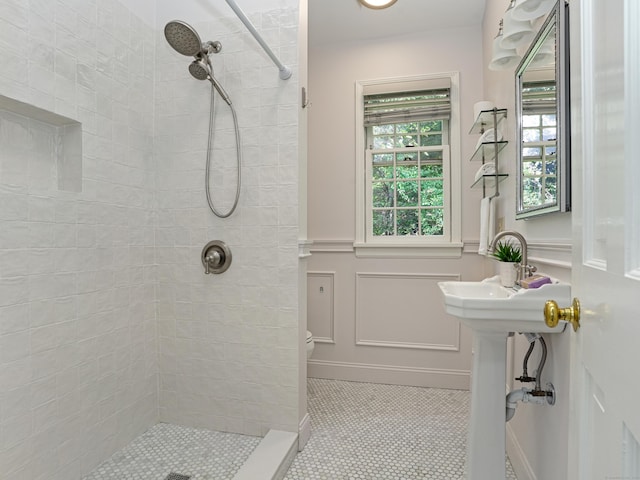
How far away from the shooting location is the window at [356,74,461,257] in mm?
2852

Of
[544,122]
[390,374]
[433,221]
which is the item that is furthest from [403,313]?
[544,122]

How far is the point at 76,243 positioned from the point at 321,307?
186cm

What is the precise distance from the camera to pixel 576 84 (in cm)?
69

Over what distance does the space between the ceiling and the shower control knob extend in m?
1.88

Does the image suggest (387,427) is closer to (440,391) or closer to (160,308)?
(440,391)

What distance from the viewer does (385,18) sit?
275 cm

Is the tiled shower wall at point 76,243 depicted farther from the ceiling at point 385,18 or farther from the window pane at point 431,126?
the window pane at point 431,126

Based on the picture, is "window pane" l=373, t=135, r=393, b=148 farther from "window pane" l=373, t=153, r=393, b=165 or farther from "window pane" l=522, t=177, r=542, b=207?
"window pane" l=522, t=177, r=542, b=207

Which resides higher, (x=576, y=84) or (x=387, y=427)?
(x=576, y=84)

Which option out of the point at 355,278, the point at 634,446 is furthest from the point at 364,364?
the point at 634,446

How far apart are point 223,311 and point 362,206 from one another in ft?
4.80

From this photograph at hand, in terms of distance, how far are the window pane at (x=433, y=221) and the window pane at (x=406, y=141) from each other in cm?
56

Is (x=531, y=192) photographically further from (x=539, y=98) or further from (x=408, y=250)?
(x=408, y=250)

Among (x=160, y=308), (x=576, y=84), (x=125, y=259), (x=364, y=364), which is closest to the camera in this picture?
(x=576, y=84)
